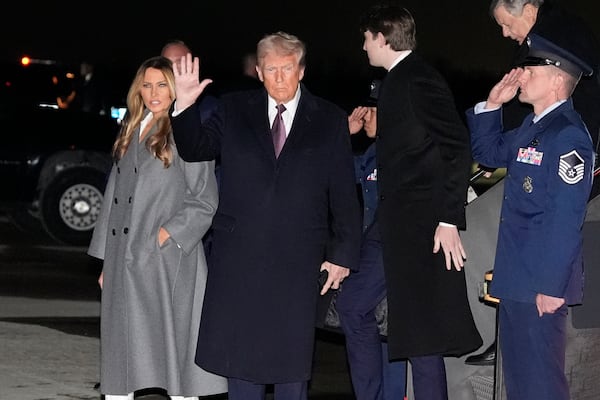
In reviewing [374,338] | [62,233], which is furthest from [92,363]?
[62,233]

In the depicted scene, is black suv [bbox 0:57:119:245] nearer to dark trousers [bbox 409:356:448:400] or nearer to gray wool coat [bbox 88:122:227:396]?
gray wool coat [bbox 88:122:227:396]

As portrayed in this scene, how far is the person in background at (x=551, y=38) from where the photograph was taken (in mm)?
5562

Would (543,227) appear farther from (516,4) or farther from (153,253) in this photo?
(153,253)

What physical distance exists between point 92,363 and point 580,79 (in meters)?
3.84

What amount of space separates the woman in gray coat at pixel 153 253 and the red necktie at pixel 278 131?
724mm

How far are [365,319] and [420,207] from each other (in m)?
0.67

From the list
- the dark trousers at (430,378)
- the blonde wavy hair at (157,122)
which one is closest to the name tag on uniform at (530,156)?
the dark trousers at (430,378)

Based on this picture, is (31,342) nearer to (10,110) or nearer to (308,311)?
(308,311)

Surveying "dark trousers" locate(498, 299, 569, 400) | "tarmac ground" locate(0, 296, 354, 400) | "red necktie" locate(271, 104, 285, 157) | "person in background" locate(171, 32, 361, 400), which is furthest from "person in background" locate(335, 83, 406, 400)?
"tarmac ground" locate(0, 296, 354, 400)

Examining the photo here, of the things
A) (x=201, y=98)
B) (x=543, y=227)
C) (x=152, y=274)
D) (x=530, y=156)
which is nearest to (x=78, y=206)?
(x=201, y=98)

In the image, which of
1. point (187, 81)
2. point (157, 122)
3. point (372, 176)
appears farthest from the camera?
point (372, 176)

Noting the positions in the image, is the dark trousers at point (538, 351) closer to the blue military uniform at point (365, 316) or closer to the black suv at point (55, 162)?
the blue military uniform at point (365, 316)

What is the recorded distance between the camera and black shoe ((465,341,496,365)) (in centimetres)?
618

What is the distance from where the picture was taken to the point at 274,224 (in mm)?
6047
